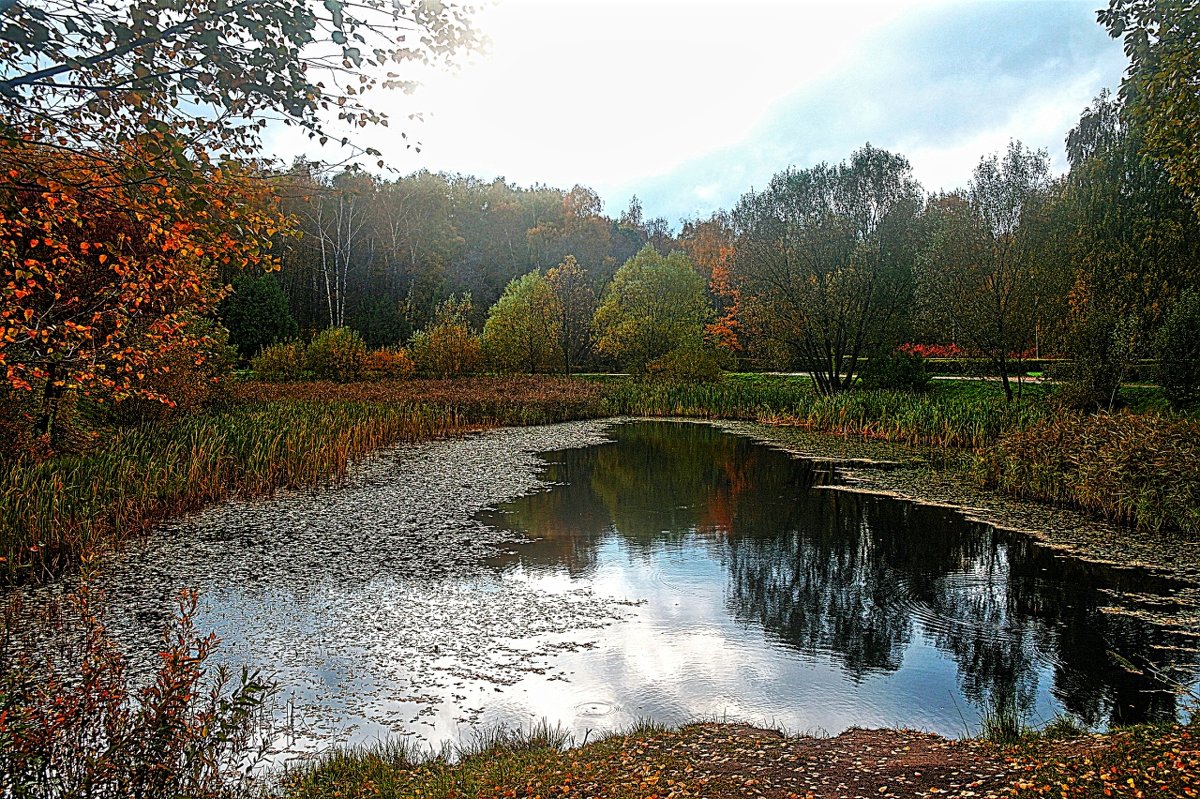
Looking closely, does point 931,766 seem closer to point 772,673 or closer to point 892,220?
point 772,673

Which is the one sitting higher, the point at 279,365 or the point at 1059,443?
the point at 279,365

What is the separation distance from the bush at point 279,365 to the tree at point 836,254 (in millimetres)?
16768

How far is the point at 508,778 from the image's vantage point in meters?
3.66

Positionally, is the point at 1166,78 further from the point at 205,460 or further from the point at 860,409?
the point at 860,409

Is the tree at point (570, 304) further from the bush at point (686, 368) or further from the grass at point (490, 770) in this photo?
the grass at point (490, 770)

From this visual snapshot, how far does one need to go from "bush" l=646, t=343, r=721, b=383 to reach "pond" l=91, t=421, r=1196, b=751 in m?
20.2

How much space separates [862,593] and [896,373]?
64.4 ft

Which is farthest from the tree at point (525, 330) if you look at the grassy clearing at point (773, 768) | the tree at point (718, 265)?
the grassy clearing at point (773, 768)

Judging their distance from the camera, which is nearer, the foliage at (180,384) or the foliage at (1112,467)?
the foliage at (1112,467)

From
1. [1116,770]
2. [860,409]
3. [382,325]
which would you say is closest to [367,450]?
[860,409]

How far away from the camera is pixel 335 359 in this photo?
1110 inches

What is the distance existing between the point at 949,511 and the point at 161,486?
11371mm

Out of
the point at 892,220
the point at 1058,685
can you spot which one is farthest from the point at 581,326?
the point at 1058,685

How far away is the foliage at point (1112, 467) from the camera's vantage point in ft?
31.8
